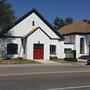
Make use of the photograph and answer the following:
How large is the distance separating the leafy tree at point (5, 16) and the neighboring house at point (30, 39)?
88 cm

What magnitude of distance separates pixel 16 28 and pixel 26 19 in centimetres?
210

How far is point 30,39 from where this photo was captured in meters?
52.0

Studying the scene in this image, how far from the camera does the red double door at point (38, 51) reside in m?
52.7

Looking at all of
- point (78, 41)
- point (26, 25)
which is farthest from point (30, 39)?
point (78, 41)

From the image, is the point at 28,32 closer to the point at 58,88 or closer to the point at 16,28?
the point at 16,28

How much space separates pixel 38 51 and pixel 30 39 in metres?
2.25

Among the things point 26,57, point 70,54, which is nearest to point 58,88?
point 26,57

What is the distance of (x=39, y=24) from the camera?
54.9m

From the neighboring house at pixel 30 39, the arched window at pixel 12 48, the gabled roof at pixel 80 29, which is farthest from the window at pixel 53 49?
the arched window at pixel 12 48

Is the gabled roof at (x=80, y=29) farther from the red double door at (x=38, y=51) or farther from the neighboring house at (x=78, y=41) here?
the red double door at (x=38, y=51)

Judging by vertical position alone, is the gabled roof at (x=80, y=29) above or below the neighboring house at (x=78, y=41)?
above

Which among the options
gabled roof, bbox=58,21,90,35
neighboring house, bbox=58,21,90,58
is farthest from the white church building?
gabled roof, bbox=58,21,90,35

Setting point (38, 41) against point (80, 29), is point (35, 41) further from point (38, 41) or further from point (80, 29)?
point (80, 29)

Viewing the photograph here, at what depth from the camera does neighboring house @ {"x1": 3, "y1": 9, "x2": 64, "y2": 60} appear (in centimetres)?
5212
